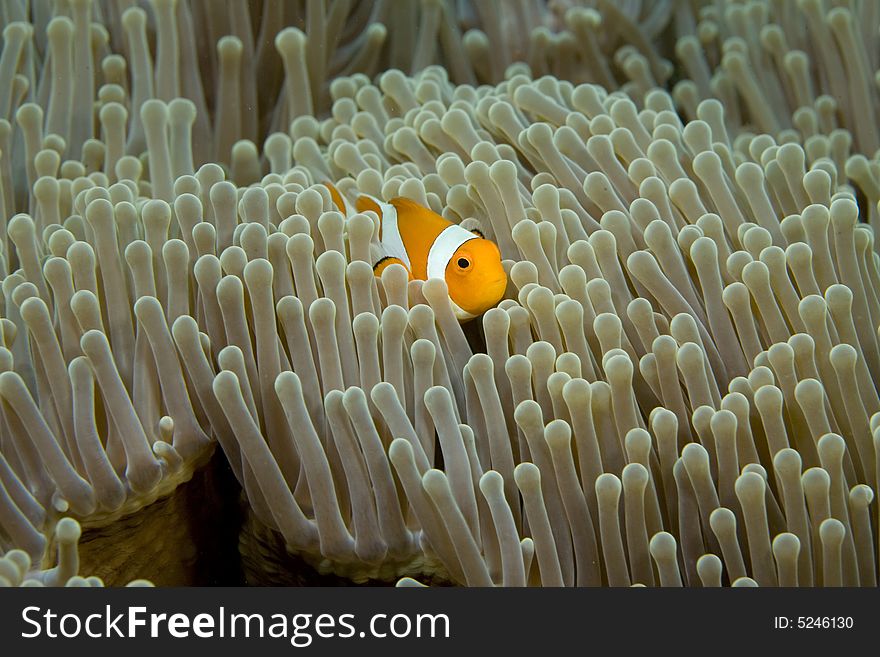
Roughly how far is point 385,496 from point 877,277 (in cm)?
91

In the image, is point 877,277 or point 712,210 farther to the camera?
point 712,210

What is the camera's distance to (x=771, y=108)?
76.2 inches

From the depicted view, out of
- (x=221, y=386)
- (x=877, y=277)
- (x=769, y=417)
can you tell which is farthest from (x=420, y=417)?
(x=877, y=277)

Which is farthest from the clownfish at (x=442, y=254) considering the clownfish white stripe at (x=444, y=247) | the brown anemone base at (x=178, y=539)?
the brown anemone base at (x=178, y=539)

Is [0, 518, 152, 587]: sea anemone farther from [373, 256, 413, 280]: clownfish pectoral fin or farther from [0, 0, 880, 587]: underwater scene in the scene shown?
[373, 256, 413, 280]: clownfish pectoral fin

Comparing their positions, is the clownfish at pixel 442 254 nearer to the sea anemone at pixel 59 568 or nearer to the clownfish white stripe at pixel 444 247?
the clownfish white stripe at pixel 444 247

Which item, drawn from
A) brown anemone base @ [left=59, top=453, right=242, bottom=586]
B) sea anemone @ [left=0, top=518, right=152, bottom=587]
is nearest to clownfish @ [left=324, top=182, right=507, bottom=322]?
brown anemone base @ [left=59, top=453, right=242, bottom=586]

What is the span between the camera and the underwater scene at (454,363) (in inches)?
44.7

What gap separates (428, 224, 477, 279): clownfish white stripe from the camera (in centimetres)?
132

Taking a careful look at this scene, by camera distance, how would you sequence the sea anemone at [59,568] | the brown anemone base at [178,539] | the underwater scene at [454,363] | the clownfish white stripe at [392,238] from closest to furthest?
the sea anemone at [59,568]
the underwater scene at [454,363]
the brown anemone base at [178,539]
the clownfish white stripe at [392,238]

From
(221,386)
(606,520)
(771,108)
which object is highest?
(771,108)

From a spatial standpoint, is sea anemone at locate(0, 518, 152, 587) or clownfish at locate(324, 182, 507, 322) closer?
sea anemone at locate(0, 518, 152, 587)

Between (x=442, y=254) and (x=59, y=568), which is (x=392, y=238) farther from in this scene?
(x=59, y=568)
